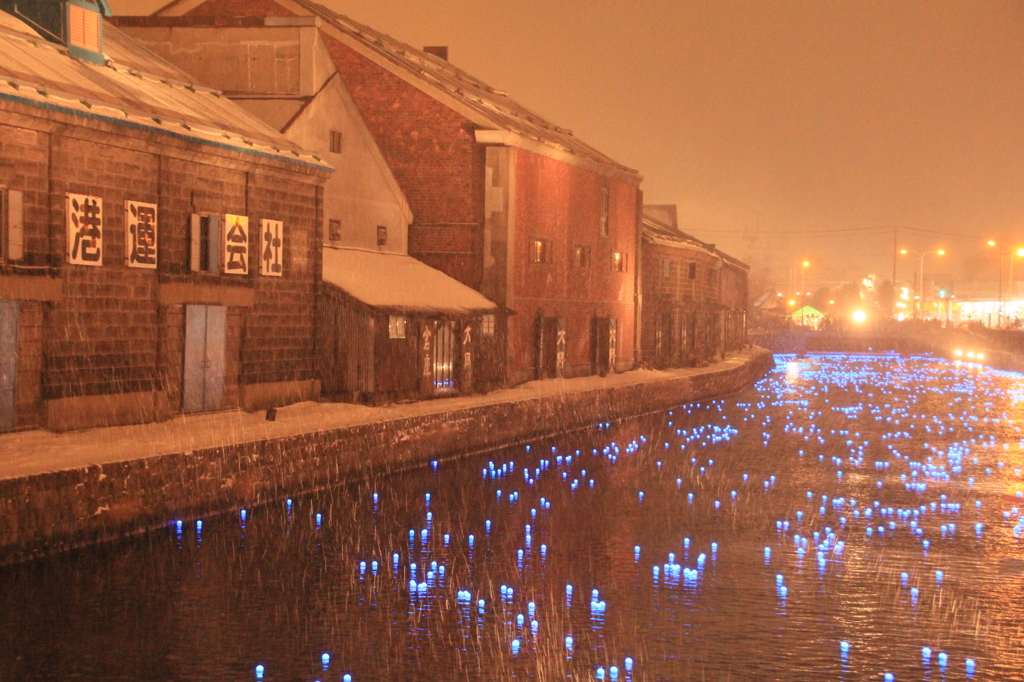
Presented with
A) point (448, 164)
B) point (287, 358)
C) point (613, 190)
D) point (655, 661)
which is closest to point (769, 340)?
point (613, 190)

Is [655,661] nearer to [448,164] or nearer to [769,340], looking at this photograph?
[448,164]

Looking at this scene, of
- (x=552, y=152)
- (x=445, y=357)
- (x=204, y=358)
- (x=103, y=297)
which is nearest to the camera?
(x=103, y=297)

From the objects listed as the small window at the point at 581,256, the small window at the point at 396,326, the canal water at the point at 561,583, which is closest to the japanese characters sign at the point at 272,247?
the small window at the point at 396,326

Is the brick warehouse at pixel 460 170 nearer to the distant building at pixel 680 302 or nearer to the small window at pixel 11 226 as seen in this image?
the distant building at pixel 680 302

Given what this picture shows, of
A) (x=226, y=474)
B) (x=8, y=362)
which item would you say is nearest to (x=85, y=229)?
(x=8, y=362)

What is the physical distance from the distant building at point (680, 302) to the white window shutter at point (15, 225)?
37812 millimetres

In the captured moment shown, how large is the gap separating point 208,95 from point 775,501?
16915 mm

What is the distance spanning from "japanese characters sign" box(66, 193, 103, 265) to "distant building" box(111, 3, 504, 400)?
34.7ft

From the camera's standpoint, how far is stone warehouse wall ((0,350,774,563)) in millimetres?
13164

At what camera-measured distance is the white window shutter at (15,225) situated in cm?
1939

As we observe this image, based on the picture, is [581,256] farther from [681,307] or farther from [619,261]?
[681,307]

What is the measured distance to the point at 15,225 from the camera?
1953cm

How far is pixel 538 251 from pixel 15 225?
24.0 metres

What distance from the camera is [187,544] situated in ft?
47.1
